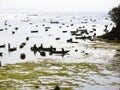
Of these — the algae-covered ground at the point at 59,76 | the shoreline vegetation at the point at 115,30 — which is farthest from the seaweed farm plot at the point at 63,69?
the shoreline vegetation at the point at 115,30

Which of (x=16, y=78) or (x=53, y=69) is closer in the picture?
(x=16, y=78)

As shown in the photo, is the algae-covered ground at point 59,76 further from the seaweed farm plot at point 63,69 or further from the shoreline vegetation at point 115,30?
the shoreline vegetation at point 115,30

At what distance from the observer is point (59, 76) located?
187 ft

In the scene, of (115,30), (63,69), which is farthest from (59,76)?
(115,30)

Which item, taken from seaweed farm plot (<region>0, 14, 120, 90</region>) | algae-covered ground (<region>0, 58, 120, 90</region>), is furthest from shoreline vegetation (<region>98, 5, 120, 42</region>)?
algae-covered ground (<region>0, 58, 120, 90</region>)

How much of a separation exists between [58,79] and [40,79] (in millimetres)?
2990

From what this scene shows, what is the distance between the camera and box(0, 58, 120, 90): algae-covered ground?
4981cm

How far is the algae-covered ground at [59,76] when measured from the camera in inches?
1961

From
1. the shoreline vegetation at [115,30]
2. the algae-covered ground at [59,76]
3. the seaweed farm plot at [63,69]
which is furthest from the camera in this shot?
the shoreline vegetation at [115,30]

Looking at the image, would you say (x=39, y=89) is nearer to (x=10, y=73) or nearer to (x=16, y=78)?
(x=16, y=78)

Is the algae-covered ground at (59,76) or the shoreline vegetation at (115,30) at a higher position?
the shoreline vegetation at (115,30)

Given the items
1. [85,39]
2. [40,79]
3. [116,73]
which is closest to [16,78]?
[40,79]

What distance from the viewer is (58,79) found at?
54.4m

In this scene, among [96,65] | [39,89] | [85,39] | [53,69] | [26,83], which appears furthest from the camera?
[85,39]
